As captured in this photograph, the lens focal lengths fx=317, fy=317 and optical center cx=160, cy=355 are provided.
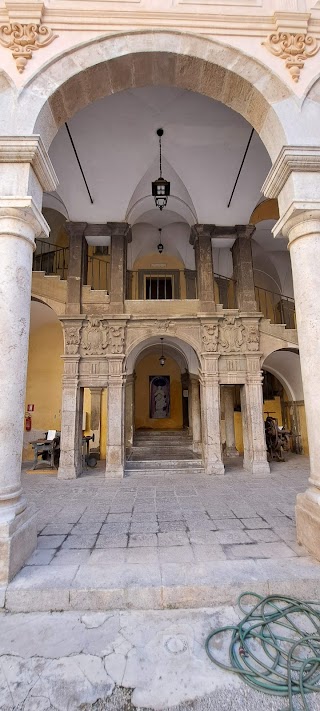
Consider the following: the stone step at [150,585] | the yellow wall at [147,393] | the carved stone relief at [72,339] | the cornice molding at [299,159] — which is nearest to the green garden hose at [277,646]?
the stone step at [150,585]

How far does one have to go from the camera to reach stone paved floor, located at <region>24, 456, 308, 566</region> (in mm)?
3316

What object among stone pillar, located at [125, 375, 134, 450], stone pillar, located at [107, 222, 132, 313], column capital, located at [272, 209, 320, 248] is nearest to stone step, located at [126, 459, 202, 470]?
stone pillar, located at [125, 375, 134, 450]

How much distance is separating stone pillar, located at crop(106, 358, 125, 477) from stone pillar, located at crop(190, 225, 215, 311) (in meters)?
2.97

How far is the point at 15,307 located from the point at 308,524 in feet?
12.0

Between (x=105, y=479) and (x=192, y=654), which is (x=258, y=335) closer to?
(x=105, y=479)

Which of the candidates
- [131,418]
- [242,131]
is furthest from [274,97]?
[131,418]

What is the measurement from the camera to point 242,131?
301 inches

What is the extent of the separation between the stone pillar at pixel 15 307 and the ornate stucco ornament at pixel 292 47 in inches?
120

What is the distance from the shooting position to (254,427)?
8617mm

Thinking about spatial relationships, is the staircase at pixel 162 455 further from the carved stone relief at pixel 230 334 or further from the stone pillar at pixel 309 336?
the stone pillar at pixel 309 336

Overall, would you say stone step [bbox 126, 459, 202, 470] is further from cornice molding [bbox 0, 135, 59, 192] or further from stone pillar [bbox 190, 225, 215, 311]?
cornice molding [bbox 0, 135, 59, 192]

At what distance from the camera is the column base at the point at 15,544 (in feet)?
8.96

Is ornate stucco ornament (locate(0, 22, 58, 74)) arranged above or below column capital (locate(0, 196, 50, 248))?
above

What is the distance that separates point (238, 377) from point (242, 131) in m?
6.16
